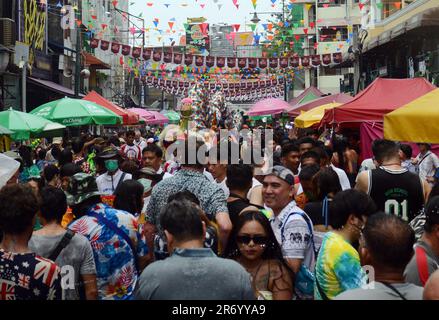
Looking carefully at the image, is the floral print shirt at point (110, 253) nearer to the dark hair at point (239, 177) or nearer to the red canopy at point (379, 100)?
the dark hair at point (239, 177)

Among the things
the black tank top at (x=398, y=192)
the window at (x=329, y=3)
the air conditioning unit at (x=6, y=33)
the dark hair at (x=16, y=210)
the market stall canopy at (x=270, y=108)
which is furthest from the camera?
the window at (x=329, y=3)

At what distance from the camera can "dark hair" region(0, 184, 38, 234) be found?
147 inches

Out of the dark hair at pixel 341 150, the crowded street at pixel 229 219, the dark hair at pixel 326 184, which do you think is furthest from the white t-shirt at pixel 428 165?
the dark hair at pixel 326 184

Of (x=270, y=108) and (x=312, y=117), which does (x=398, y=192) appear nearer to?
(x=312, y=117)

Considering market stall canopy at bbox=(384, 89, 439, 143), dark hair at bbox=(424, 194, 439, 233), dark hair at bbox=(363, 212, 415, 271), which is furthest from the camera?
market stall canopy at bbox=(384, 89, 439, 143)

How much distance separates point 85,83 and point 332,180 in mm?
35107

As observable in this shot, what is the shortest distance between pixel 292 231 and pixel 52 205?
1.76 metres

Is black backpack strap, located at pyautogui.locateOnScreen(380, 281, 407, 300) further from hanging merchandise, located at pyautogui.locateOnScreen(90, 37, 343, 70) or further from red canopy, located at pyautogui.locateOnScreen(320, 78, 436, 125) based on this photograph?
hanging merchandise, located at pyautogui.locateOnScreen(90, 37, 343, 70)

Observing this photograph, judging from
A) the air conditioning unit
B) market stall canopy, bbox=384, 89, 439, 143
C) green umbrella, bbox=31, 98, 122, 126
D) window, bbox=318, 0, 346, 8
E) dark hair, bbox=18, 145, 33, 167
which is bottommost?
dark hair, bbox=18, 145, 33, 167

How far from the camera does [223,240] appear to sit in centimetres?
490

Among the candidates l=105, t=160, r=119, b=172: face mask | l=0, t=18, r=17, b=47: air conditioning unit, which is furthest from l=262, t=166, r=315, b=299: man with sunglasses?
l=0, t=18, r=17, b=47: air conditioning unit

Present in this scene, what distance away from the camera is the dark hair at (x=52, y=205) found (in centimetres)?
447

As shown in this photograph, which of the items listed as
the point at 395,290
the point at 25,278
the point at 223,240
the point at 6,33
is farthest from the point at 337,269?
the point at 6,33

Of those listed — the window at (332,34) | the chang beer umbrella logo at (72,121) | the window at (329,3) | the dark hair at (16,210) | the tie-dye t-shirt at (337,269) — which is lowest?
the tie-dye t-shirt at (337,269)
